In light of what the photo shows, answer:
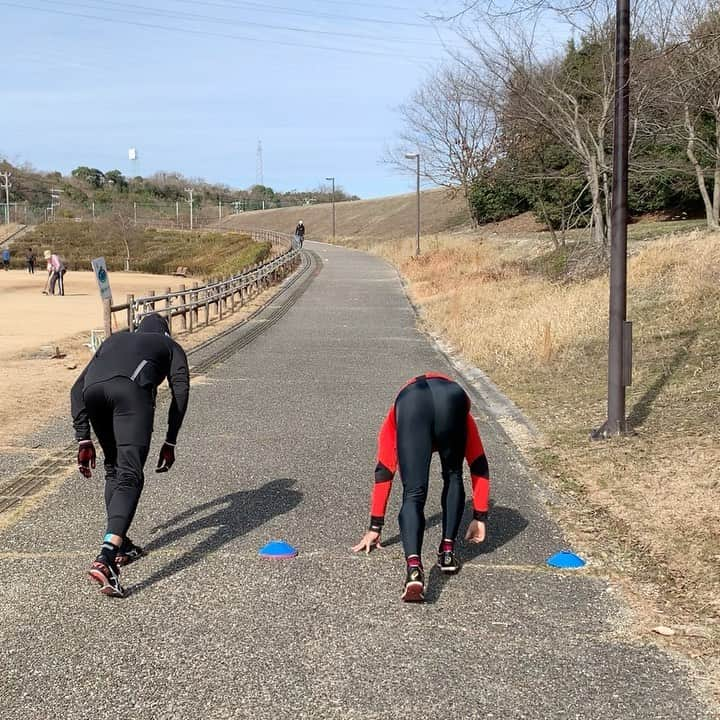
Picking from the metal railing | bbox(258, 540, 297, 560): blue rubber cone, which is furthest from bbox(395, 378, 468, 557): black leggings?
the metal railing

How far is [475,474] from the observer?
4742 millimetres

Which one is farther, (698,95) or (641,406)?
(698,95)

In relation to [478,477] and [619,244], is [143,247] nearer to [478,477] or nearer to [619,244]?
[619,244]

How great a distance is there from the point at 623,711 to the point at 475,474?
1.65m

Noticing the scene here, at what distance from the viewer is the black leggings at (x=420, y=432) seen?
14.4 ft

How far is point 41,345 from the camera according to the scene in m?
18.5

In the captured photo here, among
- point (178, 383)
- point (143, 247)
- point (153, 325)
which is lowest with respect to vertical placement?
point (178, 383)

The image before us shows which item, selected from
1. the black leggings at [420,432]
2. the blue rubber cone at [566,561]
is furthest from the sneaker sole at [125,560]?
the blue rubber cone at [566,561]

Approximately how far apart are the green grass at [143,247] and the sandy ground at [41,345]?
22.1m

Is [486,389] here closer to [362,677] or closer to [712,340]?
[712,340]

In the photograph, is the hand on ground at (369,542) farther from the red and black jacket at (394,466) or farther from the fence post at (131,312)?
the fence post at (131,312)

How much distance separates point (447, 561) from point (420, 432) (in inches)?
34.2

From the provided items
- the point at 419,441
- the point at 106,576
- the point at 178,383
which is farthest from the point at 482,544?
the point at 106,576

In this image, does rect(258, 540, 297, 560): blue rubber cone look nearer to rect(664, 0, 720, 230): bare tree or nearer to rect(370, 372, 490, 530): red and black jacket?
rect(370, 372, 490, 530): red and black jacket
